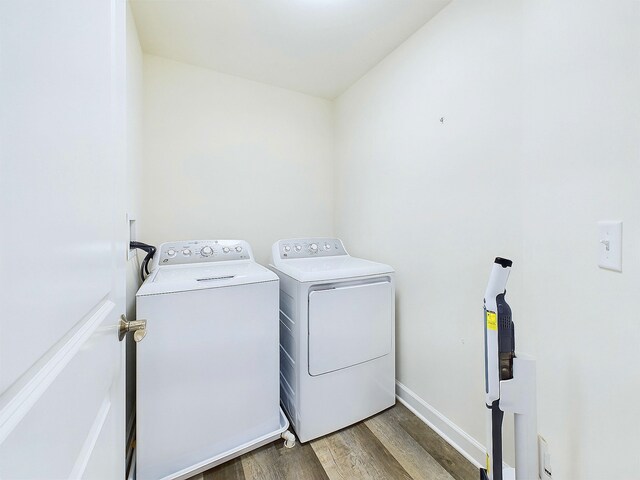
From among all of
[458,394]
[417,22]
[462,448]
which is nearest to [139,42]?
[417,22]

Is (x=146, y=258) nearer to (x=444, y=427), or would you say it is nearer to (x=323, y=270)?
(x=323, y=270)

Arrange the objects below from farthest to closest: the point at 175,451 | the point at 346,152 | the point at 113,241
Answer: the point at 346,152
the point at 175,451
the point at 113,241

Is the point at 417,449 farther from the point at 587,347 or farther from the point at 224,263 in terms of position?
the point at 224,263

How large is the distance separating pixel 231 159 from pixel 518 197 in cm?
202

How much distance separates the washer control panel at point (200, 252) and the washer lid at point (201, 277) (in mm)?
56

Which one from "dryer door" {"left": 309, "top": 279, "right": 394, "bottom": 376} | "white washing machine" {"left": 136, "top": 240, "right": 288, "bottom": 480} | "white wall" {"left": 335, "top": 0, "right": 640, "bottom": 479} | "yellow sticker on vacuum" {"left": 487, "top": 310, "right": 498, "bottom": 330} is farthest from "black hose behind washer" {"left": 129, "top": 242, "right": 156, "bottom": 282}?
"yellow sticker on vacuum" {"left": 487, "top": 310, "right": 498, "bottom": 330}

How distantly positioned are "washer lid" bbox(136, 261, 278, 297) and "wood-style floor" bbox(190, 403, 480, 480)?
3.13 ft

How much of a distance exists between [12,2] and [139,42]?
211 cm

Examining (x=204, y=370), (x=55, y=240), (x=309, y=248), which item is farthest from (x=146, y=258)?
(x=55, y=240)

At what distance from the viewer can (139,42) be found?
1.85 metres

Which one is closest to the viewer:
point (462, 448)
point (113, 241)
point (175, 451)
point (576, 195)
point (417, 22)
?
point (113, 241)

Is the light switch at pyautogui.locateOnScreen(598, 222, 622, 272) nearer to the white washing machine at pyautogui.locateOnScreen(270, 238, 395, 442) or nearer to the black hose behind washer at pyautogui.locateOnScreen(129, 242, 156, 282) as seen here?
the white washing machine at pyautogui.locateOnScreen(270, 238, 395, 442)

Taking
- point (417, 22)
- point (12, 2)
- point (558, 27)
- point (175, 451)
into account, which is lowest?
point (175, 451)

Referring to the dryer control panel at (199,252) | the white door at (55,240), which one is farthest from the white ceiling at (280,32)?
the dryer control panel at (199,252)
